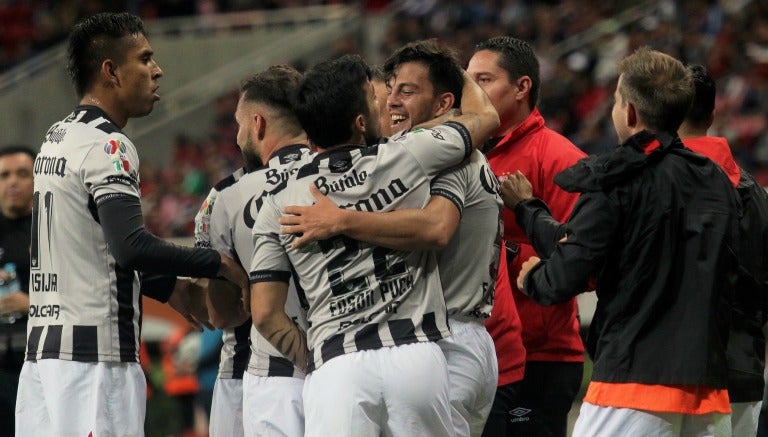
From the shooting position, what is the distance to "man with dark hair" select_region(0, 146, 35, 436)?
645 centimetres

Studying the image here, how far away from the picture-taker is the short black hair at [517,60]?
5387 mm

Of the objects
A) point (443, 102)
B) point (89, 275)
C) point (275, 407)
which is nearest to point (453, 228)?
point (443, 102)

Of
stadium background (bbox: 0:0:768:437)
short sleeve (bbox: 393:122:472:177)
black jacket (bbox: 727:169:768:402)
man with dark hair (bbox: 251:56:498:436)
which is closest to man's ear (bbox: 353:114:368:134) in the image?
man with dark hair (bbox: 251:56:498:436)

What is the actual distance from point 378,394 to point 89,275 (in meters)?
1.30

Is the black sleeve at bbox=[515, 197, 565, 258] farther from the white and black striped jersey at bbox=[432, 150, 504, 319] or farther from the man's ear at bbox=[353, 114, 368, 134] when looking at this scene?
the man's ear at bbox=[353, 114, 368, 134]

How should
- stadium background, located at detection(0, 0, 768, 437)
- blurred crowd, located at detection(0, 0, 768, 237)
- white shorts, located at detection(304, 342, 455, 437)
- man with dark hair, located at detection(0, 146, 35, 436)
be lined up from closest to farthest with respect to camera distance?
white shorts, located at detection(304, 342, 455, 437) < man with dark hair, located at detection(0, 146, 35, 436) < blurred crowd, located at detection(0, 0, 768, 237) < stadium background, located at detection(0, 0, 768, 437)

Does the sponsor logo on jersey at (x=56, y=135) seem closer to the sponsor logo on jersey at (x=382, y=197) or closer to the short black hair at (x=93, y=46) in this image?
the short black hair at (x=93, y=46)

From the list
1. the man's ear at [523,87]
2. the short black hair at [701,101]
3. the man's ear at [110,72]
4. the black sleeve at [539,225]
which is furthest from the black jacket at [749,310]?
the man's ear at [110,72]

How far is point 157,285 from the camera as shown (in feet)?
16.5

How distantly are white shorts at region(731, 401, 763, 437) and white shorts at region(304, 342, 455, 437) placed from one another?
1.42 metres

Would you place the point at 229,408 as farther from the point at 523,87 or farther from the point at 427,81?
the point at 523,87

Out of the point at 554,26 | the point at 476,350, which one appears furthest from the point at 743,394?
the point at 554,26

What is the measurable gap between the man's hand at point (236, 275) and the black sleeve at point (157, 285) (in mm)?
429

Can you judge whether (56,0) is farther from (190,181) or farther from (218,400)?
(218,400)
